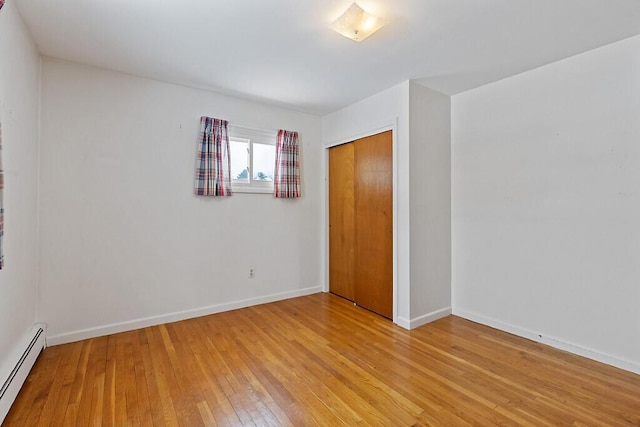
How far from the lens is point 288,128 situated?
3893mm

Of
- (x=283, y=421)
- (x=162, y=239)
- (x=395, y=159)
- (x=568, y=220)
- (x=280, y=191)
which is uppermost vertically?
(x=395, y=159)

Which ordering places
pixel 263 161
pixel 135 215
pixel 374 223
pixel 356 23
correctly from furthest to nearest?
pixel 263 161
pixel 374 223
pixel 135 215
pixel 356 23

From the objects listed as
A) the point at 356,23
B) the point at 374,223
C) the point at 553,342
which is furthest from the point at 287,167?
the point at 553,342

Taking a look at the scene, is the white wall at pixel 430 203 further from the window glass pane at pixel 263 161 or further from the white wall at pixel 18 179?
the white wall at pixel 18 179

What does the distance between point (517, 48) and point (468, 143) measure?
39.8 inches

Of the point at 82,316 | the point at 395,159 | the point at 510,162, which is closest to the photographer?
the point at 82,316

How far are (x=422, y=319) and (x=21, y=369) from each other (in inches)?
125

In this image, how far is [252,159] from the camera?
12.0 ft

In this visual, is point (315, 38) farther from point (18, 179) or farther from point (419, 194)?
point (18, 179)

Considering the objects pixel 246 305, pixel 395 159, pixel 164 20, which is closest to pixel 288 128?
pixel 395 159

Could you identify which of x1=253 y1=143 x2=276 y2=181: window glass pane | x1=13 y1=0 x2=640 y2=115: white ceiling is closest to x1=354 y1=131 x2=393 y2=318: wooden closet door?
x1=13 y1=0 x2=640 y2=115: white ceiling

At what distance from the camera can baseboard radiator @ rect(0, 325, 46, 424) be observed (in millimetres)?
1685

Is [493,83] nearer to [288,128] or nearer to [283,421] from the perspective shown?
[288,128]

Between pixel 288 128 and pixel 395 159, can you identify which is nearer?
pixel 395 159
